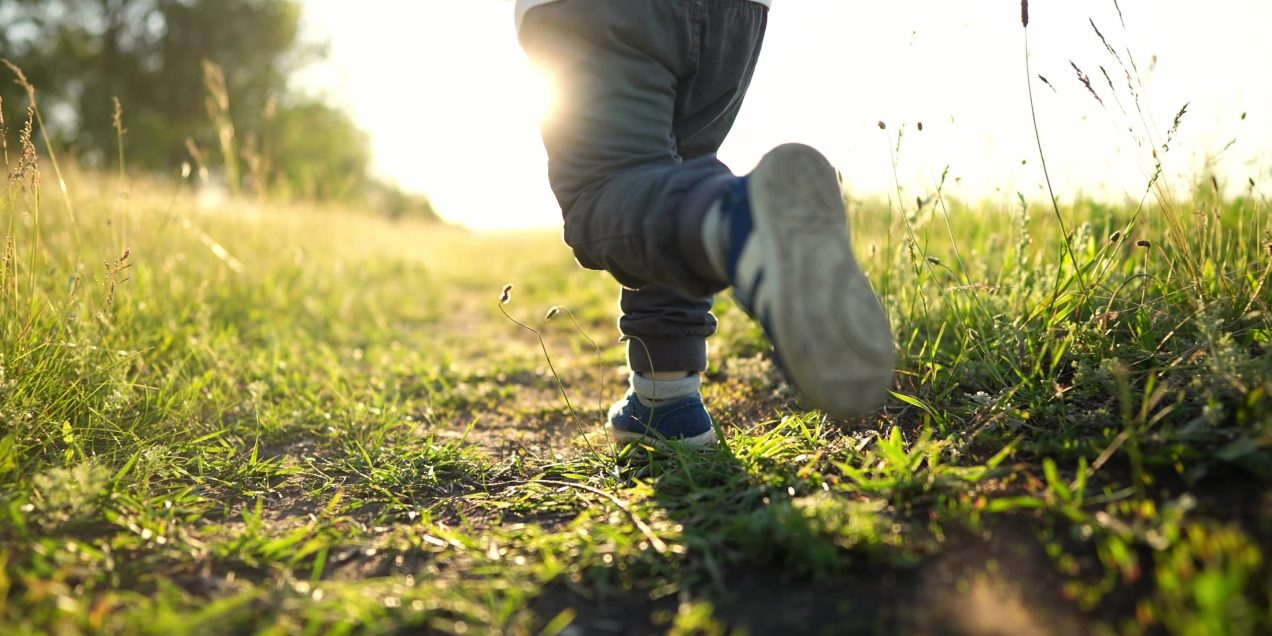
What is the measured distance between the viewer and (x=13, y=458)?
1386mm

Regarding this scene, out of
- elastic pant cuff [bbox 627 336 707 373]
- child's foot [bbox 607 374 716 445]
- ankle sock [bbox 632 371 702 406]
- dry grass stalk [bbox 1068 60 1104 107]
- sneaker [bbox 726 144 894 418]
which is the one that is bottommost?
child's foot [bbox 607 374 716 445]

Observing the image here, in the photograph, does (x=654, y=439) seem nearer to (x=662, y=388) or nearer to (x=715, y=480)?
(x=662, y=388)

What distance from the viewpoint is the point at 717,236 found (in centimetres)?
118

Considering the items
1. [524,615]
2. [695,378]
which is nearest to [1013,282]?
[695,378]

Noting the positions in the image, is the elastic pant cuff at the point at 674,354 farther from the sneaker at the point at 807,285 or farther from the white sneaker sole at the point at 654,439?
the sneaker at the point at 807,285

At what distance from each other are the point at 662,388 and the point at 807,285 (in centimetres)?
71

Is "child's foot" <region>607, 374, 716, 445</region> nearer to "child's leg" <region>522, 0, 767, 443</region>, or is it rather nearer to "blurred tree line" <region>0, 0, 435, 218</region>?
"child's leg" <region>522, 0, 767, 443</region>

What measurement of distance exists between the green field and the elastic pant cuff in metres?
0.21

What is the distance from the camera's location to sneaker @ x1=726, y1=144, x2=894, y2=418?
3.57 feet

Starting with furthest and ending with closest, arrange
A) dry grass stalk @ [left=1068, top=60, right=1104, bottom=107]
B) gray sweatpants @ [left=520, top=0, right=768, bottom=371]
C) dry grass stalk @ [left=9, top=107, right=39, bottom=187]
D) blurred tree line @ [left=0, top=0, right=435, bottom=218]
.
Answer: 1. blurred tree line @ [left=0, top=0, right=435, bottom=218]
2. dry grass stalk @ [left=9, top=107, right=39, bottom=187]
3. dry grass stalk @ [left=1068, top=60, right=1104, bottom=107]
4. gray sweatpants @ [left=520, top=0, right=768, bottom=371]

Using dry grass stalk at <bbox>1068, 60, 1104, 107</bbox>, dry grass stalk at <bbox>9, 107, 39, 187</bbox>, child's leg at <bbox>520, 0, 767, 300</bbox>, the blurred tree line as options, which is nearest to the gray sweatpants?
child's leg at <bbox>520, 0, 767, 300</bbox>

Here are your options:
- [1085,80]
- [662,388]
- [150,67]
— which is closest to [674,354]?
[662,388]

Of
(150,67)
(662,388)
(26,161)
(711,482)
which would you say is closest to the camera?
(711,482)

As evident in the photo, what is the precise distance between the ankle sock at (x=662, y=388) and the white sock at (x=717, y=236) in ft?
1.93
